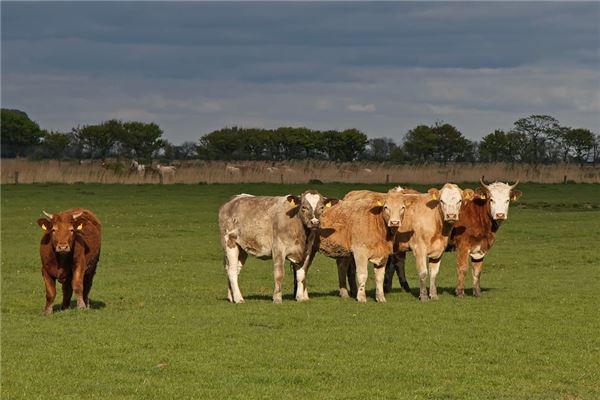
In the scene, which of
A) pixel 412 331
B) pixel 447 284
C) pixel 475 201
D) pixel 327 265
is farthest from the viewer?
pixel 327 265

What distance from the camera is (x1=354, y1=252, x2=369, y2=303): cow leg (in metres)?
17.9

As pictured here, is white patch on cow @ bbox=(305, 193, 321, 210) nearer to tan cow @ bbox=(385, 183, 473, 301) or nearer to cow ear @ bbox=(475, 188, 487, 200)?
tan cow @ bbox=(385, 183, 473, 301)

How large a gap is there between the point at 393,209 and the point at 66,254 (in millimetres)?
5601

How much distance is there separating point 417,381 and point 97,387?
351 cm

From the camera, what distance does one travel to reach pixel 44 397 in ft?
35.4

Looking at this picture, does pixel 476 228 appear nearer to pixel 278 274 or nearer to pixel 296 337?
pixel 278 274

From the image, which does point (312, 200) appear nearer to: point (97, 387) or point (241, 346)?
point (241, 346)

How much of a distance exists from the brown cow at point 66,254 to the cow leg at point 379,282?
4.95 m

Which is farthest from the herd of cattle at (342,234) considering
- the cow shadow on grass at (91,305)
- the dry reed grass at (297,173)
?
the dry reed grass at (297,173)

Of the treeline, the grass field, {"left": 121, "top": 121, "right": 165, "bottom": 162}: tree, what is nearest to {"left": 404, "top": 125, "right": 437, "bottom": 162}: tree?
the treeline

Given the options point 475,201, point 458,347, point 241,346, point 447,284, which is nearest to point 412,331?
point 458,347

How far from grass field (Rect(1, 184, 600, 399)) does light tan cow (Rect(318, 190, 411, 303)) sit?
71 centimetres

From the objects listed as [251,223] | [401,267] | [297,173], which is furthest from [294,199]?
[297,173]

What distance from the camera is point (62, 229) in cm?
1703
